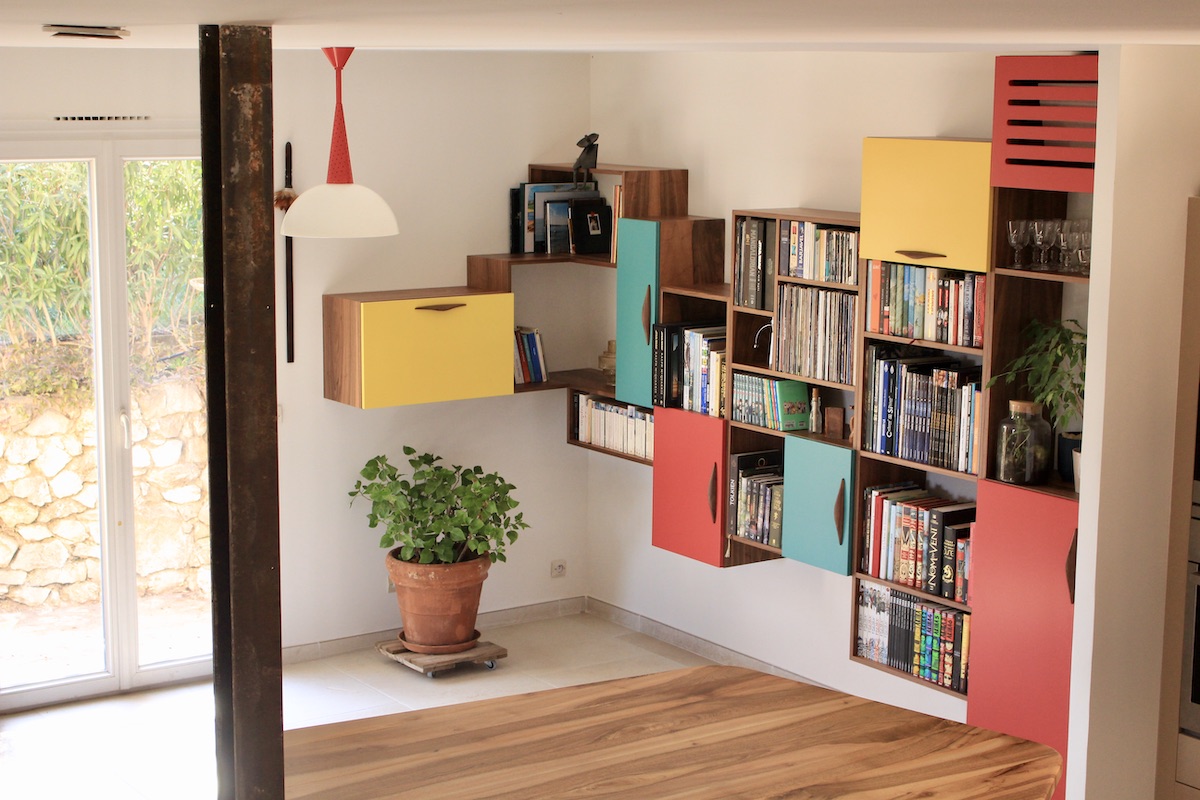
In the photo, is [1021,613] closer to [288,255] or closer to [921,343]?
[921,343]

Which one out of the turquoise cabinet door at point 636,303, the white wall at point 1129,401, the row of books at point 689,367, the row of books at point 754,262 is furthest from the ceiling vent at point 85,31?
the turquoise cabinet door at point 636,303

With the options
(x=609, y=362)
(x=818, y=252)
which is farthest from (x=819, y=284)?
(x=609, y=362)

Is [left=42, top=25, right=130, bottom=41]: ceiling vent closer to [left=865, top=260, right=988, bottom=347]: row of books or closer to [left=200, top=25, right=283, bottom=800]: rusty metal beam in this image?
[left=200, top=25, right=283, bottom=800]: rusty metal beam

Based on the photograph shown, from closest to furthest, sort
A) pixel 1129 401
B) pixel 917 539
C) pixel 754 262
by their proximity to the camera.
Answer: pixel 1129 401, pixel 917 539, pixel 754 262

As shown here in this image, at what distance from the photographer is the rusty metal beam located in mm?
1268

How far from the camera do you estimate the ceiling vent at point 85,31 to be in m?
1.23

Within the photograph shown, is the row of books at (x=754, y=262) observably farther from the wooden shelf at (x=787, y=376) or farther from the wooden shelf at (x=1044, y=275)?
the wooden shelf at (x=1044, y=275)

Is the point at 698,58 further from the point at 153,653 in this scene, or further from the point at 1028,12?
the point at 1028,12

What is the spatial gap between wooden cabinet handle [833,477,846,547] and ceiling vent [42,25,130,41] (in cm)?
392

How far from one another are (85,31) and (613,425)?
16.6 feet

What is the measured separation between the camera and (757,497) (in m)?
5.38

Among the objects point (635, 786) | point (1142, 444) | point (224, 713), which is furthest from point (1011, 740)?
point (1142, 444)

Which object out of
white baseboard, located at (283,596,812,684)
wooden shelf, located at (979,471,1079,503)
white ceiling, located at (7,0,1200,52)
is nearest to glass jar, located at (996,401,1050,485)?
wooden shelf, located at (979,471,1079,503)

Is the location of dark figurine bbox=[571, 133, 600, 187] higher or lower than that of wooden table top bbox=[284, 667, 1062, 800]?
higher
